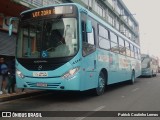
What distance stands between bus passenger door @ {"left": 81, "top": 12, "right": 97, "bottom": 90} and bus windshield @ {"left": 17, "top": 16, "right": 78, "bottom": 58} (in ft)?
1.51

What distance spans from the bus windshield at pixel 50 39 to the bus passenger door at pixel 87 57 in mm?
460

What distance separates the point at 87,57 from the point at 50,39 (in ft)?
4.91

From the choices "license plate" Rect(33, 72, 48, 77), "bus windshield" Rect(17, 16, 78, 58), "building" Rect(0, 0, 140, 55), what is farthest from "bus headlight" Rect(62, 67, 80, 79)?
"building" Rect(0, 0, 140, 55)

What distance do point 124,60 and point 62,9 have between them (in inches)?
305

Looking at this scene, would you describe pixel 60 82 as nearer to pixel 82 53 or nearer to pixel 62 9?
pixel 82 53

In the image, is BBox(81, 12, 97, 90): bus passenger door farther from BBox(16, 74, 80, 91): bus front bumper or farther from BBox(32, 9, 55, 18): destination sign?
BBox(32, 9, 55, 18): destination sign

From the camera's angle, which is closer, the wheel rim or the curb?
the curb

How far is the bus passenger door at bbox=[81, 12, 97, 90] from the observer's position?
31.7 feet

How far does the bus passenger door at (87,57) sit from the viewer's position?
9.66m

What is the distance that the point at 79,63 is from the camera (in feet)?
30.6

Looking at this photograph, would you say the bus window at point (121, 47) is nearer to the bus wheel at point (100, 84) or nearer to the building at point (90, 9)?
the bus wheel at point (100, 84)

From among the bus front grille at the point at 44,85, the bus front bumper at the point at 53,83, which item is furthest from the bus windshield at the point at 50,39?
the bus front grille at the point at 44,85

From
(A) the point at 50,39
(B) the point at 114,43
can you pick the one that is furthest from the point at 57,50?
(B) the point at 114,43

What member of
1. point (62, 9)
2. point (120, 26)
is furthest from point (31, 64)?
point (120, 26)
